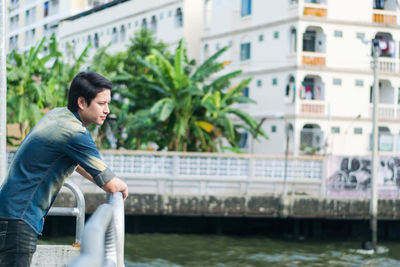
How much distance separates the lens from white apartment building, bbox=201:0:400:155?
39.2m

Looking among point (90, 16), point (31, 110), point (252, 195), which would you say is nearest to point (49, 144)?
point (252, 195)

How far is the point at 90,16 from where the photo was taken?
59.0 meters

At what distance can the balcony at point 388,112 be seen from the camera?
132 ft

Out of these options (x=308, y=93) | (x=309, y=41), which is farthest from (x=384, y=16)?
(x=308, y=93)

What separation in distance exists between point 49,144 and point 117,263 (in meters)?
0.73

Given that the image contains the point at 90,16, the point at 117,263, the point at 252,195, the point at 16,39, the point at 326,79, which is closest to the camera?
the point at 117,263

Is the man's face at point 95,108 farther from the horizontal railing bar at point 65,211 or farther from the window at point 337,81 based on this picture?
the window at point 337,81

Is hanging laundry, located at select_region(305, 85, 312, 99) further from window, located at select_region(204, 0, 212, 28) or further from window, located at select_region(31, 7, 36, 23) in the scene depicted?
window, located at select_region(31, 7, 36, 23)

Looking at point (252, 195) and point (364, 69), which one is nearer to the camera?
point (252, 195)

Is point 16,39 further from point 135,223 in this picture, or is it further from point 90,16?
point 135,223

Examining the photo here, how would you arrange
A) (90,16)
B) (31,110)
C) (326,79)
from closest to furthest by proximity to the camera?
(31,110) → (326,79) → (90,16)

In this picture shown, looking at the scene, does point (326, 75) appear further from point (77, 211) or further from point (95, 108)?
point (95, 108)

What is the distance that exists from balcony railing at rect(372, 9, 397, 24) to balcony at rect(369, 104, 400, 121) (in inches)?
167

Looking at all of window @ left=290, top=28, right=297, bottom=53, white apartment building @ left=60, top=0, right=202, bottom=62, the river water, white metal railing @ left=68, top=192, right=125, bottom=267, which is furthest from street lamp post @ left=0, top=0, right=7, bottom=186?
white apartment building @ left=60, top=0, right=202, bottom=62
